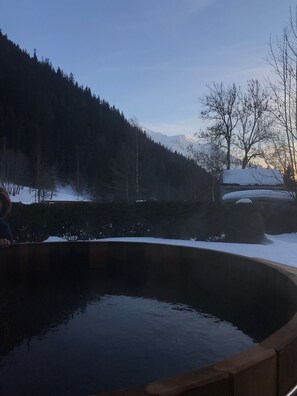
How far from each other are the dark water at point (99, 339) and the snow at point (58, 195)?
2460 inches

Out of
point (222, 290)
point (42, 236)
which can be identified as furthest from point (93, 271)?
point (42, 236)

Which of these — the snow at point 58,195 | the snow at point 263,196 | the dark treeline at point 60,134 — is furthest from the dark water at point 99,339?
the dark treeline at point 60,134

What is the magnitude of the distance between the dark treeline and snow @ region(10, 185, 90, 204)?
1546 mm

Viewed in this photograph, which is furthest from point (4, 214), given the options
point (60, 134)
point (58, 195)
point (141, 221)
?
point (60, 134)

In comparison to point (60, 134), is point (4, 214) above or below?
below

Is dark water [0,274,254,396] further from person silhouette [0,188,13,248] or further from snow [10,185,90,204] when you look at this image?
snow [10,185,90,204]

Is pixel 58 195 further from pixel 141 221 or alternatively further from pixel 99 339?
pixel 99 339

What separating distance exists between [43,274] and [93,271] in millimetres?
904

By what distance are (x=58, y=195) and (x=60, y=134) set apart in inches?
730

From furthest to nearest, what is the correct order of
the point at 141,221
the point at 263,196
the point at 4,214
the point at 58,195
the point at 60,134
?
the point at 60,134, the point at 58,195, the point at 263,196, the point at 141,221, the point at 4,214

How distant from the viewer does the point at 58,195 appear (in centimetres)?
8781

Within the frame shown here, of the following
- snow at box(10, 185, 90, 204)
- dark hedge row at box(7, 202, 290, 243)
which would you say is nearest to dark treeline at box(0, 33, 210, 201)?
snow at box(10, 185, 90, 204)

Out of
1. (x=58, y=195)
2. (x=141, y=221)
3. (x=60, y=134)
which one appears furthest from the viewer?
(x=60, y=134)

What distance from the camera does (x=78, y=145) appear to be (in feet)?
322
